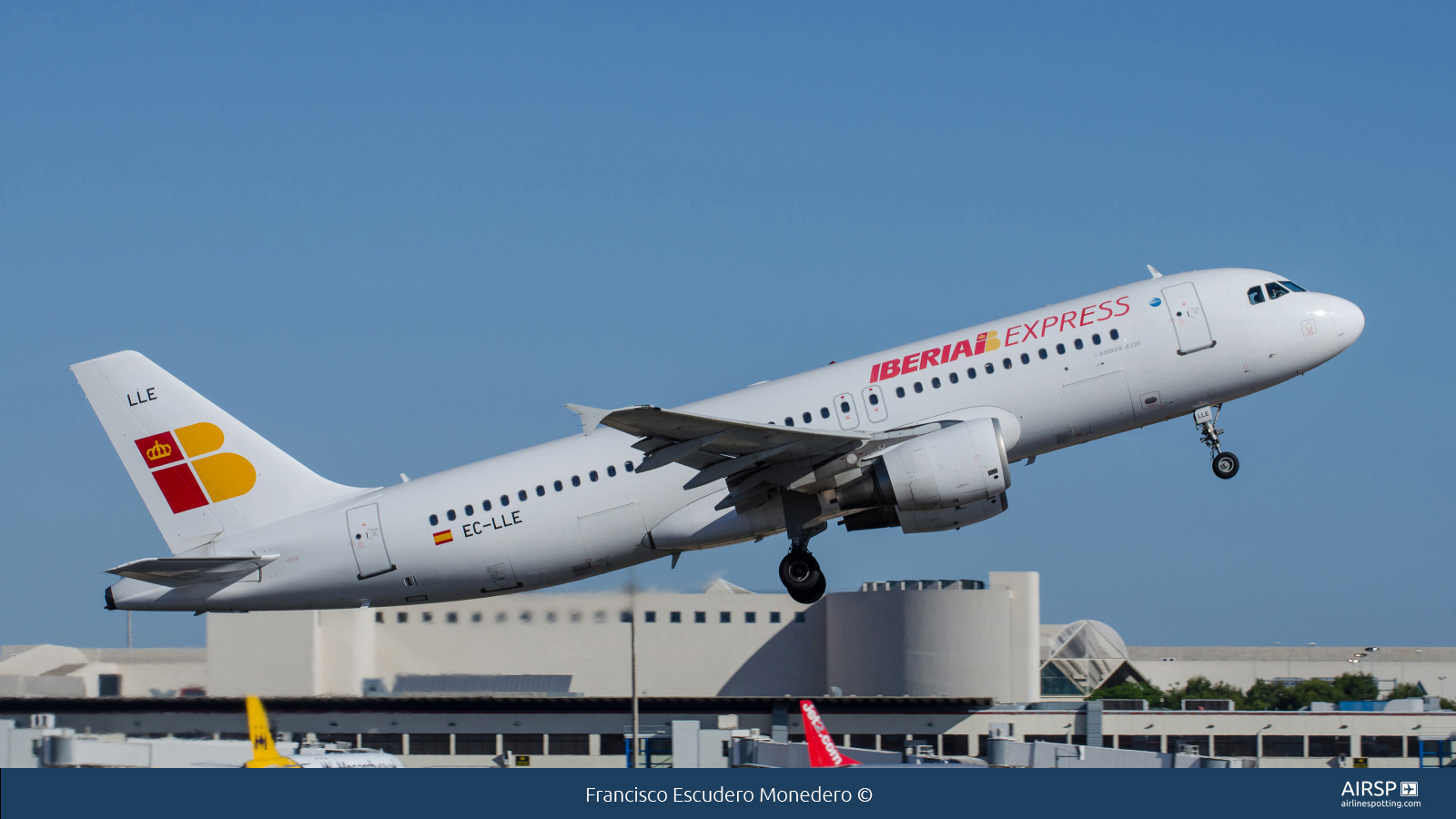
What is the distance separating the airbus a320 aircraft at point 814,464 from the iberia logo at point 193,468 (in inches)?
52.0

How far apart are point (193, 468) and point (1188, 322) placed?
22954 millimetres

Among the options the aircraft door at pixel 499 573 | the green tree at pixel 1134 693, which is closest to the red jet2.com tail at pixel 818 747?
the aircraft door at pixel 499 573

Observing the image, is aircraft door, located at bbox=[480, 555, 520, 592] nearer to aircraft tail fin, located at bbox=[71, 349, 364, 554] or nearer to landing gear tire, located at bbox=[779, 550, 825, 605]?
aircraft tail fin, located at bbox=[71, 349, 364, 554]

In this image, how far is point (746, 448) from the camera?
2950cm

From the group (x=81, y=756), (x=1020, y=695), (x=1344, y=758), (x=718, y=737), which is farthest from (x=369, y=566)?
(x=1020, y=695)

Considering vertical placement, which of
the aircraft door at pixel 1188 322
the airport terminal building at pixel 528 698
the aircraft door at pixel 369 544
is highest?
the aircraft door at pixel 1188 322

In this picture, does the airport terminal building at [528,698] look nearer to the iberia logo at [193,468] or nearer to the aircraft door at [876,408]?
the iberia logo at [193,468]

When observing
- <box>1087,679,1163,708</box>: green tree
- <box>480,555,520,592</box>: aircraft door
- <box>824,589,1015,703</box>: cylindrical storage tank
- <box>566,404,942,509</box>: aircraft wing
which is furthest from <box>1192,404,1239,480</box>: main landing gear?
<box>1087,679,1163,708</box>: green tree

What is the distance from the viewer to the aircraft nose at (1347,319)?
31.4 metres

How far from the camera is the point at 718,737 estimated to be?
4344 cm
